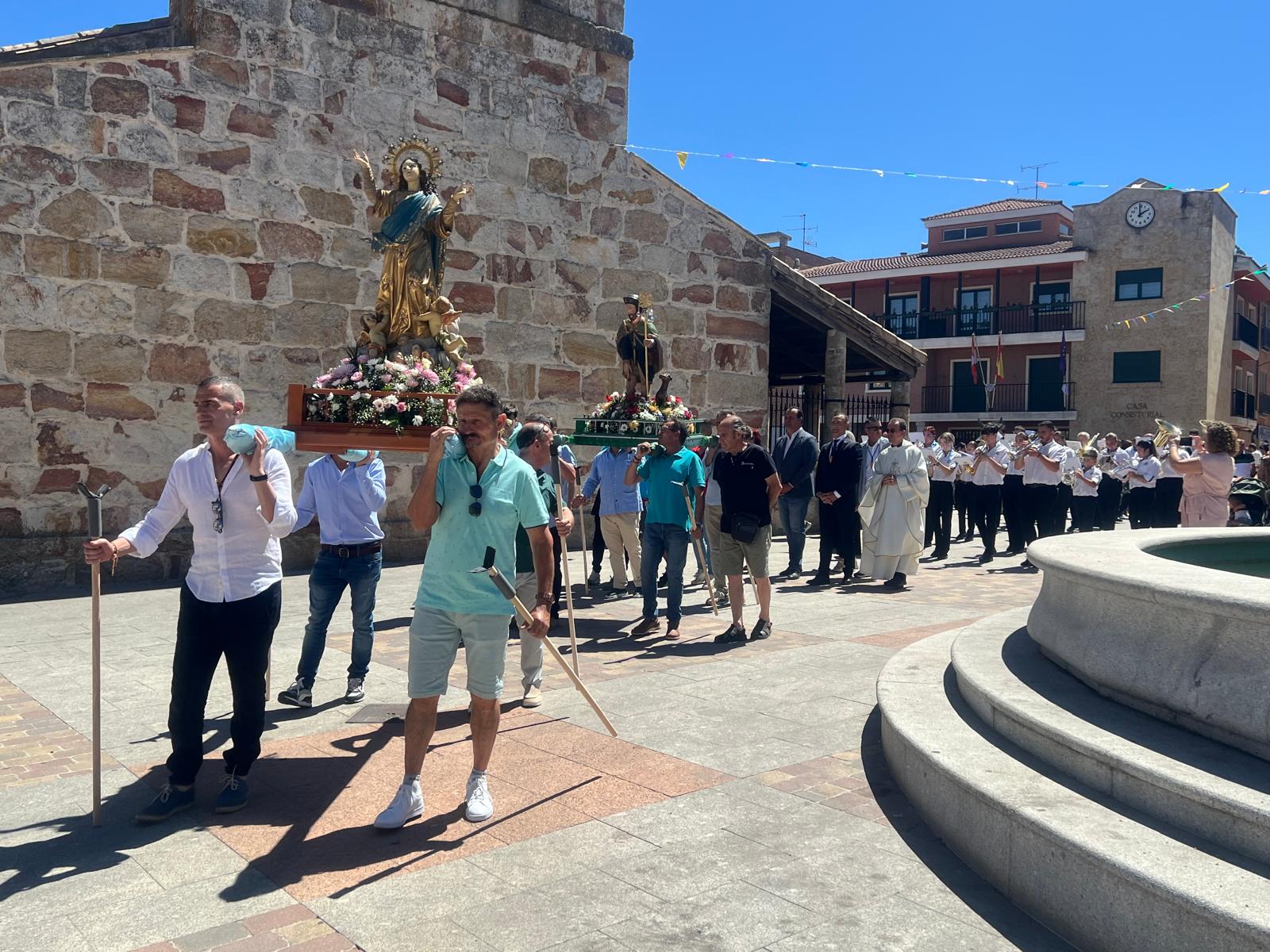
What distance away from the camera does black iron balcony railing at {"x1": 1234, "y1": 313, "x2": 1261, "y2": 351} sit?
144 feet

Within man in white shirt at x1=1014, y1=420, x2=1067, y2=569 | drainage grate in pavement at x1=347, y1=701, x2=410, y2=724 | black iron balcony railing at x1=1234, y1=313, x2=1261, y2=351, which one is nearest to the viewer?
drainage grate in pavement at x1=347, y1=701, x2=410, y2=724

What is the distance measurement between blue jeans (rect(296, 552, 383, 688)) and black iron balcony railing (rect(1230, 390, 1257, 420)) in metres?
46.1

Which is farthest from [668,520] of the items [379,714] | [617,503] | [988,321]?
[988,321]

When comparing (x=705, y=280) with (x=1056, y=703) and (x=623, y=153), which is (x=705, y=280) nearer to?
(x=623, y=153)

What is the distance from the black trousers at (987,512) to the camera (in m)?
14.4

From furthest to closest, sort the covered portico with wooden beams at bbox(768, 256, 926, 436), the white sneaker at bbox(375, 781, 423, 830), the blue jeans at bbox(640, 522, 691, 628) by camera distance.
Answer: the covered portico with wooden beams at bbox(768, 256, 926, 436) < the blue jeans at bbox(640, 522, 691, 628) < the white sneaker at bbox(375, 781, 423, 830)

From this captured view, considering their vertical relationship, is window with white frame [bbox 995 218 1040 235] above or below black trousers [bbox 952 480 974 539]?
above

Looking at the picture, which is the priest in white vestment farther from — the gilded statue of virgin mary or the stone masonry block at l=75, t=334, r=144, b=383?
the stone masonry block at l=75, t=334, r=144, b=383

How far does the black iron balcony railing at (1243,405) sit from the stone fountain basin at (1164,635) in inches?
1794

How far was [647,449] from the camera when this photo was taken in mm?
9344

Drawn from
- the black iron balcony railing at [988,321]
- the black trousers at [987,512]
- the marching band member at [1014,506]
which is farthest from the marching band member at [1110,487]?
the black iron balcony railing at [988,321]

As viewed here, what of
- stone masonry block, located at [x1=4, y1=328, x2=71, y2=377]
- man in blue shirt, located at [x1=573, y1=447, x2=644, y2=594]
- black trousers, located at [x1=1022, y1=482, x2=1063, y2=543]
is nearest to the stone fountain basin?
man in blue shirt, located at [x1=573, y1=447, x2=644, y2=594]

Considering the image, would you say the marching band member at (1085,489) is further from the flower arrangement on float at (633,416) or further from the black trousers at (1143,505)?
the flower arrangement on float at (633,416)

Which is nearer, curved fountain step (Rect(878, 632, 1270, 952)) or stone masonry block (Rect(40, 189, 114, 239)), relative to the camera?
curved fountain step (Rect(878, 632, 1270, 952))
